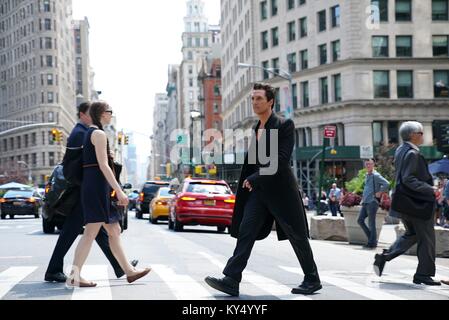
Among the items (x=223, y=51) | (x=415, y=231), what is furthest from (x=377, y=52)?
(x=415, y=231)

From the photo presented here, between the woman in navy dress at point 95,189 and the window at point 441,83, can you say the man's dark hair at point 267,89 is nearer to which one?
the woman in navy dress at point 95,189

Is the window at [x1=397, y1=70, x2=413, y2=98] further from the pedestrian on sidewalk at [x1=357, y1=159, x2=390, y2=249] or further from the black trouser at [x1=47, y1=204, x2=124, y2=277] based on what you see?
the black trouser at [x1=47, y1=204, x2=124, y2=277]

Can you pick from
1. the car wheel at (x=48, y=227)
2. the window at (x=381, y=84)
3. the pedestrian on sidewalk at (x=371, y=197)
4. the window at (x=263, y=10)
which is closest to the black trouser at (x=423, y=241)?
the pedestrian on sidewalk at (x=371, y=197)

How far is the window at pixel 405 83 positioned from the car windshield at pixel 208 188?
34.1 m

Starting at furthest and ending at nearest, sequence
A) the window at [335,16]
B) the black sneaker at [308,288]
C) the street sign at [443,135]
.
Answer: the window at [335,16], the street sign at [443,135], the black sneaker at [308,288]

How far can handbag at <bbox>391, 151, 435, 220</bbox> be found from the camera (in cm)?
915

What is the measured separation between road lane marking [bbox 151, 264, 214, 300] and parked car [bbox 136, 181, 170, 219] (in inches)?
1049

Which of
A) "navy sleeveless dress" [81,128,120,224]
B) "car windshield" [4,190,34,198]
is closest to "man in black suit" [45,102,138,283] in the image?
"navy sleeveless dress" [81,128,120,224]

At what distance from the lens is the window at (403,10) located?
179ft
